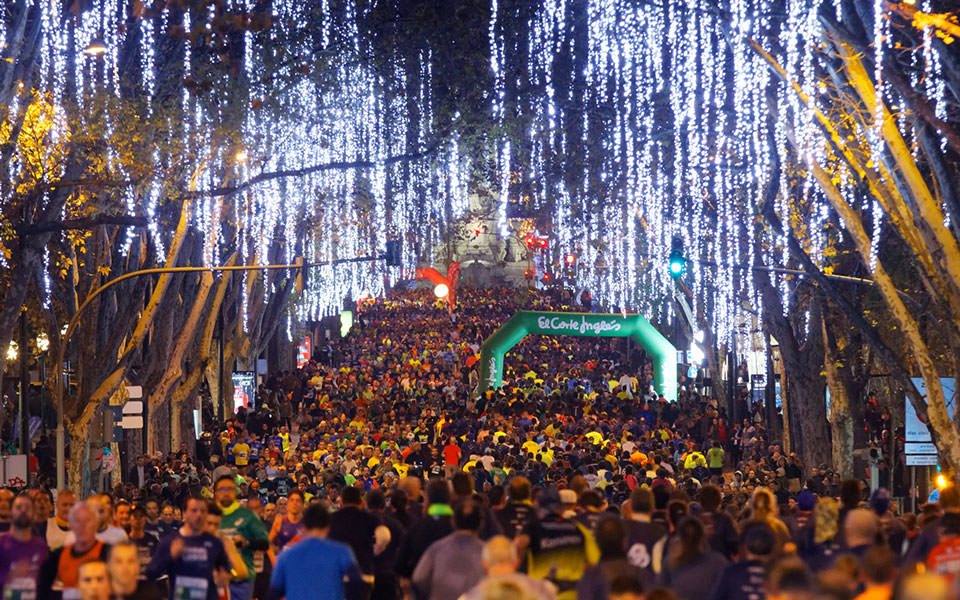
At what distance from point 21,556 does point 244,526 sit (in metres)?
2.29

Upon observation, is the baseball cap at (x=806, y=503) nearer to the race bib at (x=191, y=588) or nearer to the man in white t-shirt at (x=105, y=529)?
the race bib at (x=191, y=588)

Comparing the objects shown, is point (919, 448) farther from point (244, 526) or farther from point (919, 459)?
point (244, 526)

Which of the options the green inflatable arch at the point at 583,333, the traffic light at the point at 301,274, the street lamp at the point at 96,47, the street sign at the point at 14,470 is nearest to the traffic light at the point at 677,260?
the street lamp at the point at 96,47

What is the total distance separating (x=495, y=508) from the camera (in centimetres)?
1057

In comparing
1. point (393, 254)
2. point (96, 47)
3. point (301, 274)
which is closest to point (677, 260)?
point (393, 254)

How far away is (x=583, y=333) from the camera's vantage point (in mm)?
40438

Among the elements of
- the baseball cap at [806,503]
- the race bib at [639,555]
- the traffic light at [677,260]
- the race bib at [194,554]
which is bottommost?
the baseball cap at [806,503]

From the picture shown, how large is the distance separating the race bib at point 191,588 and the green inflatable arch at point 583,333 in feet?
100

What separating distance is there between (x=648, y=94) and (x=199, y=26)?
606 inches

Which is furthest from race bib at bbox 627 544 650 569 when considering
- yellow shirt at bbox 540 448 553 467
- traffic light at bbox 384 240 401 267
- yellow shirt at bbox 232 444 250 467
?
yellow shirt at bbox 232 444 250 467

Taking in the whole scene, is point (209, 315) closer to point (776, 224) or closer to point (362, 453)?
point (362, 453)

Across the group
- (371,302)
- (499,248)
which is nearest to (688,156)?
(371,302)

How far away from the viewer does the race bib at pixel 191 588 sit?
8969mm

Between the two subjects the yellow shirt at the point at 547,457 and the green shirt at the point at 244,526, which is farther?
the yellow shirt at the point at 547,457
